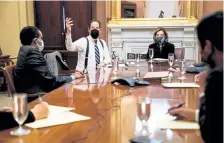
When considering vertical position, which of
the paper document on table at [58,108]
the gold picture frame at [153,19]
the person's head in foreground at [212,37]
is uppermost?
the gold picture frame at [153,19]

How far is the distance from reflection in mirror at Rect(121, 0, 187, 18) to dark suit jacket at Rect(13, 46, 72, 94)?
328 centimetres

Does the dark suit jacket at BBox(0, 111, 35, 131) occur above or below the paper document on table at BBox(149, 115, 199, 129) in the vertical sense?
above

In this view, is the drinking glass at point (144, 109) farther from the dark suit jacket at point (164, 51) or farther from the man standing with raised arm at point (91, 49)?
the dark suit jacket at point (164, 51)

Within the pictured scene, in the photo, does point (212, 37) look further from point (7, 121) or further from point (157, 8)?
point (157, 8)

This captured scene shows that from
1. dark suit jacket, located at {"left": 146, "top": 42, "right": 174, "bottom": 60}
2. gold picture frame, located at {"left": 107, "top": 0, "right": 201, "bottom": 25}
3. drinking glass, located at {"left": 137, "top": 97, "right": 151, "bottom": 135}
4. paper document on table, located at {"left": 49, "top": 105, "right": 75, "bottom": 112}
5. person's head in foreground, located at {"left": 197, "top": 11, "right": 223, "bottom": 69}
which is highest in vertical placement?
gold picture frame, located at {"left": 107, "top": 0, "right": 201, "bottom": 25}

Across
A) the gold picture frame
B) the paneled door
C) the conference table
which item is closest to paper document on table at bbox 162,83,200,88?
the conference table

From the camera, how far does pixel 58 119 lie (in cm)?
147

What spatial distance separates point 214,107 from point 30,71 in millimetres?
2049

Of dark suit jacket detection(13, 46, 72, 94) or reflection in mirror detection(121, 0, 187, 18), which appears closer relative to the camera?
dark suit jacket detection(13, 46, 72, 94)

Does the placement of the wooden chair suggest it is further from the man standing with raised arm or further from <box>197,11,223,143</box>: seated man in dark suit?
<box>197,11,223,143</box>: seated man in dark suit

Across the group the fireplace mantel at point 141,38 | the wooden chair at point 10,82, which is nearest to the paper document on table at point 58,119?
the wooden chair at point 10,82

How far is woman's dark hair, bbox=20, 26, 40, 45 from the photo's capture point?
2834 mm

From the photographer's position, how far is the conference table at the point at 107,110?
1222 millimetres

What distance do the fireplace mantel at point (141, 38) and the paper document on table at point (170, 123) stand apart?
4286 mm
